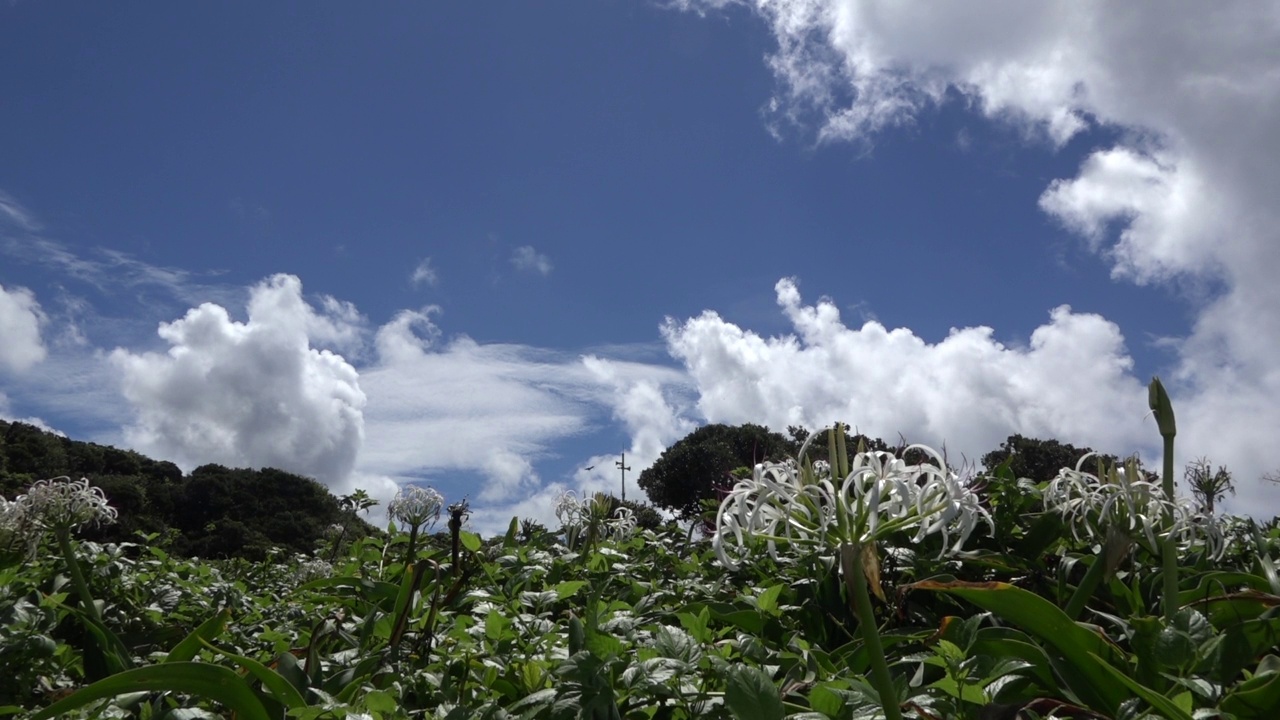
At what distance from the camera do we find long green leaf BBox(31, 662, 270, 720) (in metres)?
1.39

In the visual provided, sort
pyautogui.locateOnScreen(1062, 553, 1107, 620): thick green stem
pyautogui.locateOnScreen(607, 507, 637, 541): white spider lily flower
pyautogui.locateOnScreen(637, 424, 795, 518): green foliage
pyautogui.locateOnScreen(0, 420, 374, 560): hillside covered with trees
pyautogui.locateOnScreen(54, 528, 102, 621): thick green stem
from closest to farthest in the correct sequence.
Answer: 1. pyautogui.locateOnScreen(1062, 553, 1107, 620): thick green stem
2. pyautogui.locateOnScreen(54, 528, 102, 621): thick green stem
3. pyautogui.locateOnScreen(607, 507, 637, 541): white spider lily flower
4. pyautogui.locateOnScreen(0, 420, 374, 560): hillside covered with trees
5. pyautogui.locateOnScreen(637, 424, 795, 518): green foliage

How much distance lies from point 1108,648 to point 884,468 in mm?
467

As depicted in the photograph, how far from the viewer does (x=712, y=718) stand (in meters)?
1.27

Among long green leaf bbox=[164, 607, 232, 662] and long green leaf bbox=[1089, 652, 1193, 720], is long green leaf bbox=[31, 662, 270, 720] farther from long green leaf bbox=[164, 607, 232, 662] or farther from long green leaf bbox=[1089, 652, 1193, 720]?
long green leaf bbox=[1089, 652, 1193, 720]

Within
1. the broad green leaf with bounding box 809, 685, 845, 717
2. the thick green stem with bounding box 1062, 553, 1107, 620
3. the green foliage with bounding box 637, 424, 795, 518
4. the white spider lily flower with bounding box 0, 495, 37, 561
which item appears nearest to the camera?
the broad green leaf with bounding box 809, 685, 845, 717

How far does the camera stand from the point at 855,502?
131cm

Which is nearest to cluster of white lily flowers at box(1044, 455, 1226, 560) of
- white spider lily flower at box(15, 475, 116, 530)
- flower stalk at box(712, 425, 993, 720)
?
flower stalk at box(712, 425, 993, 720)

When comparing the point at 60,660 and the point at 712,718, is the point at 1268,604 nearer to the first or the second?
the point at 712,718

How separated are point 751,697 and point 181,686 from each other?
0.94 m

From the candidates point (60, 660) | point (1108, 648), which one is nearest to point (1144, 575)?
point (1108, 648)

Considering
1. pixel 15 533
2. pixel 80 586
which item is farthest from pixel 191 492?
pixel 80 586

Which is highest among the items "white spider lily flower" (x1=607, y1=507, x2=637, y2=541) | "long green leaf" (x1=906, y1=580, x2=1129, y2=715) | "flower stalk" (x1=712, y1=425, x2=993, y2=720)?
"white spider lily flower" (x1=607, y1=507, x2=637, y2=541)

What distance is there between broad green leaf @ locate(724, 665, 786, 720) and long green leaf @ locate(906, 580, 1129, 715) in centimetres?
44

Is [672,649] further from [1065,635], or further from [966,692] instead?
[1065,635]
